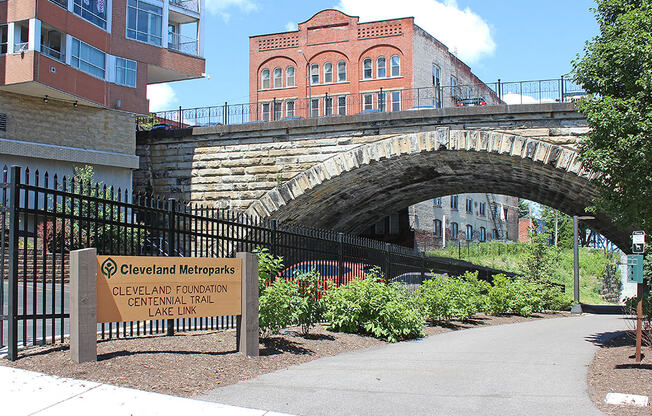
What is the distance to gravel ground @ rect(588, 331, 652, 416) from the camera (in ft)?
20.6

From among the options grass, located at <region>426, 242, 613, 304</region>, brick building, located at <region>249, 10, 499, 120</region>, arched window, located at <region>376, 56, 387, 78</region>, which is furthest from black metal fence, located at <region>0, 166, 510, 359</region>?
arched window, located at <region>376, 56, 387, 78</region>

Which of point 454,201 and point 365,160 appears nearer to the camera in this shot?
point 365,160

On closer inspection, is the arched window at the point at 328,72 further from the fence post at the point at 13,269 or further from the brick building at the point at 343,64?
the fence post at the point at 13,269

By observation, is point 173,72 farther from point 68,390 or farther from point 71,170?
point 68,390

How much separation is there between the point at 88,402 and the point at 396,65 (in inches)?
1780

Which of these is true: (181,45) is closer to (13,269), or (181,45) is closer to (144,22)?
(144,22)

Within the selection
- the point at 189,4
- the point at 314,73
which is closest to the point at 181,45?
the point at 189,4

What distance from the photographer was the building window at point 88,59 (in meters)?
25.4

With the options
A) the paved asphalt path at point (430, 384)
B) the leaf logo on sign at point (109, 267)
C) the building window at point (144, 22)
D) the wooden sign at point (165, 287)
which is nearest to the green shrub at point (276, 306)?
the wooden sign at point (165, 287)

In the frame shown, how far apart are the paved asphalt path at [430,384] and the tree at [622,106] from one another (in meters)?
2.75

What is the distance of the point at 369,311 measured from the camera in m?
11.4

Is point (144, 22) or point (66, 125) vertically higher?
point (144, 22)

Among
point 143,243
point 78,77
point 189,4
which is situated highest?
point 189,4

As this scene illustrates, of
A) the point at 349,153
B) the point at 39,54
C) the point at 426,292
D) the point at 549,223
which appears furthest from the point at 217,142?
the point at 549,223
